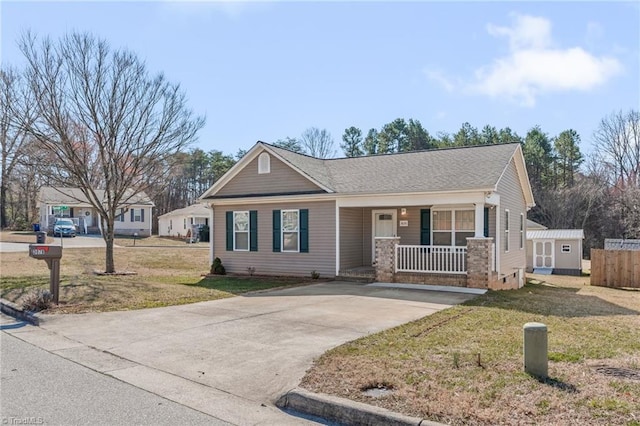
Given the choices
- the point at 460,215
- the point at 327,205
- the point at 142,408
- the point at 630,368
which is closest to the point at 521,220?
the point at 460,215

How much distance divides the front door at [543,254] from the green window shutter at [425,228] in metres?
15.0

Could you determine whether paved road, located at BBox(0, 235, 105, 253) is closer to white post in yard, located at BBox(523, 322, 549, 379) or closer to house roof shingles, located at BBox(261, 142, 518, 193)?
house roof shingles, located at BBox(261, 142, 518, 193)

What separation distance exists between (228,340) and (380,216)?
11040 mm

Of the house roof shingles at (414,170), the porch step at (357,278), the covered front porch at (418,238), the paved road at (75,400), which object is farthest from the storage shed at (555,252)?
the paved road at (75,400)

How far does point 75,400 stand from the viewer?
470 cm

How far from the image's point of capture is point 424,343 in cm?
664

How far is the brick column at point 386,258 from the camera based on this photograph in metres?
14.5

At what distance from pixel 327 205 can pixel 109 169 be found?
332 inches

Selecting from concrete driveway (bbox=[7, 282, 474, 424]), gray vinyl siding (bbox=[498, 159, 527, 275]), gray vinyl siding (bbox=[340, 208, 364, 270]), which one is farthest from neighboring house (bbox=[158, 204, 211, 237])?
concrete driveway (bbox=[7, 282, 474, 424])

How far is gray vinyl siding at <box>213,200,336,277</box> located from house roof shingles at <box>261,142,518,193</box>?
3.59 feet

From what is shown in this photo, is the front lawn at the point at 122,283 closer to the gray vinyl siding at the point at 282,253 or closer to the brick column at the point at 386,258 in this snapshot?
the gray vinyl siding at the point at 282,253

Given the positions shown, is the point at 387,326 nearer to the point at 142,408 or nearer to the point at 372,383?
the point at 372,383

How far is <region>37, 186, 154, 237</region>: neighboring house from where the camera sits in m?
41.5

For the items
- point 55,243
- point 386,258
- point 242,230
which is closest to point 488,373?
point 386,258
